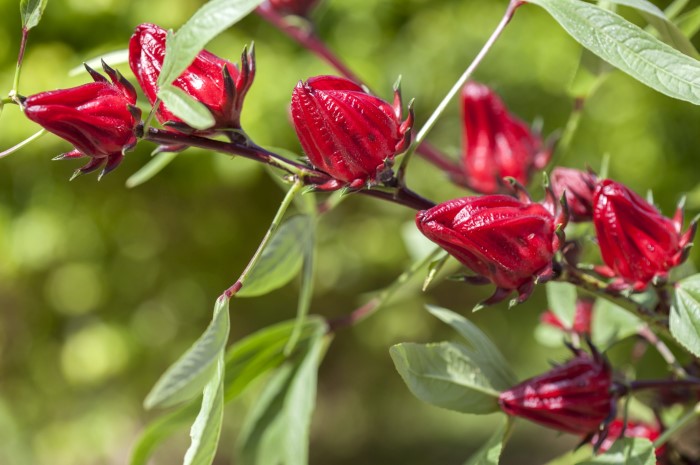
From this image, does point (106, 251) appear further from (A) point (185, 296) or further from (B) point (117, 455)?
(B) point (117, 455)

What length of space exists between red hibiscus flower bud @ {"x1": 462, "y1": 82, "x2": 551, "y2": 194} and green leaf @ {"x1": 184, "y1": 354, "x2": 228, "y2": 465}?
1.14ft

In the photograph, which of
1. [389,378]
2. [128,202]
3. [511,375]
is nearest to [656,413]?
[511,375]

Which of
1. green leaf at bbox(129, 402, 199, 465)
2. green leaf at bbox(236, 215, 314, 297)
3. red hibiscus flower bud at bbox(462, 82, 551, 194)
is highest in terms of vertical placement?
red hibiscus flower bud at bbox(462, 82, 551, 194)

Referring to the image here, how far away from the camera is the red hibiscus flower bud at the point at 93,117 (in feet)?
1.07

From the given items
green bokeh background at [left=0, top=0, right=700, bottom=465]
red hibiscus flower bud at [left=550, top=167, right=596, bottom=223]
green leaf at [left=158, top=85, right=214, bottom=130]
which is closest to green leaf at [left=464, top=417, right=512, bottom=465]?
red hibiscus flower bud at [left=550, top=167, right=596, bottom=223]

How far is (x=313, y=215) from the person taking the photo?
575mm

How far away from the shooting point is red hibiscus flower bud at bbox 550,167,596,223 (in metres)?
0.46

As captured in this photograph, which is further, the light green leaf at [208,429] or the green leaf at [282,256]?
the green leaf at [282,256]

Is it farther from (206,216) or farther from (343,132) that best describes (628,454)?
(206,216)

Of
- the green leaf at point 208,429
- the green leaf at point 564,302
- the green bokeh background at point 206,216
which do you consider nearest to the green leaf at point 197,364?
the green leaf at point 208,429

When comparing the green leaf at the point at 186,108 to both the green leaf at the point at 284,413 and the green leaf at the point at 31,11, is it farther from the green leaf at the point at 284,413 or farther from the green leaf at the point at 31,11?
the green leaf at the point at 284,413

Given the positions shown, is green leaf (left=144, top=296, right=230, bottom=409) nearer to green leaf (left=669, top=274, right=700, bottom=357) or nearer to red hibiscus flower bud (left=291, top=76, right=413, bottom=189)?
red hibiscus flower bud (left=291, top=76, right=413, bottom=189)

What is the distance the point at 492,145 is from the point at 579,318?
0.49 ft

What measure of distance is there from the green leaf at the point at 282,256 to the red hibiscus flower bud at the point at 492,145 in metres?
0.17
